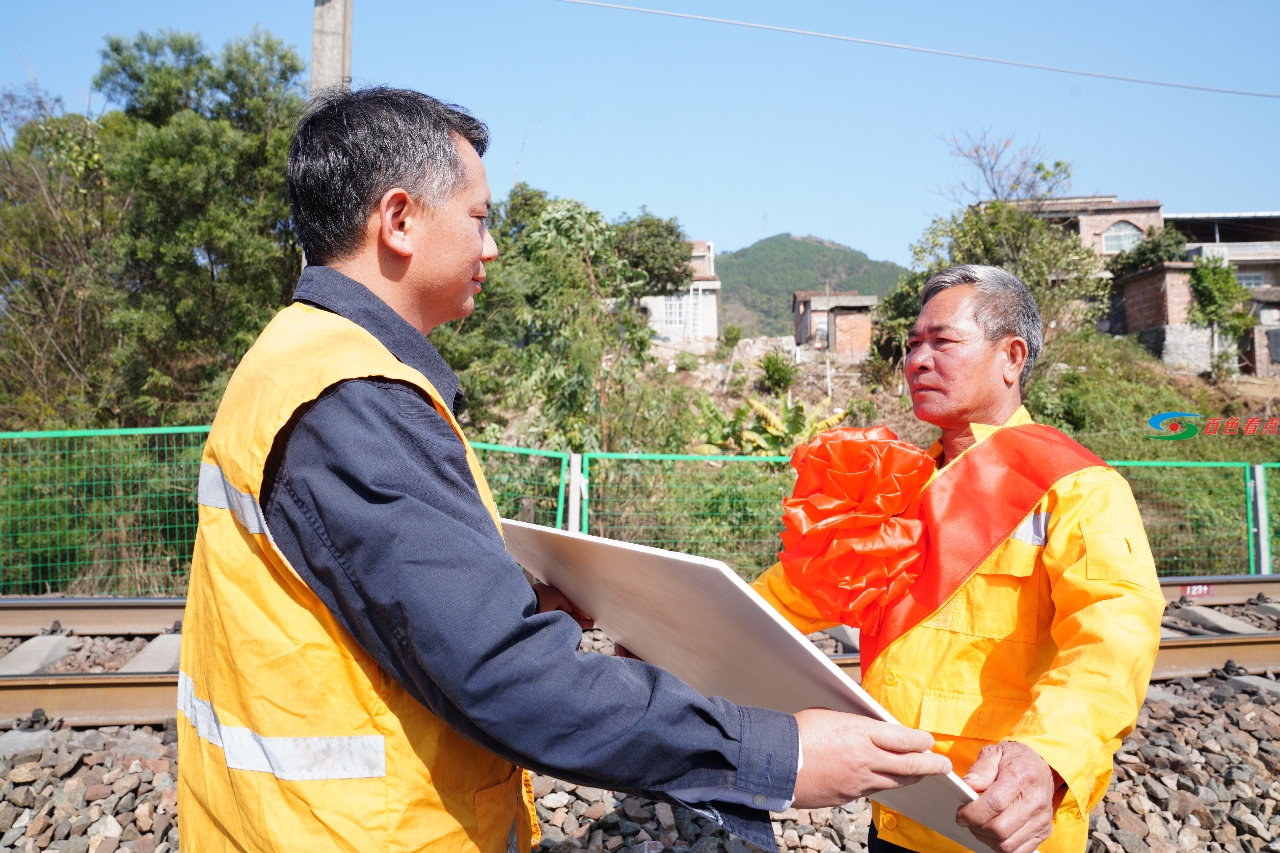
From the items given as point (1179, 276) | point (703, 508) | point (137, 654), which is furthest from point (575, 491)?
point (1179, 276)

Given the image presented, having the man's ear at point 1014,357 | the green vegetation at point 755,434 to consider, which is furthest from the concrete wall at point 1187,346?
the man's ear at point 1014,357

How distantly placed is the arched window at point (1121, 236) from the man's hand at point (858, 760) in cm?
4683

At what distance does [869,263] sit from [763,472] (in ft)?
514

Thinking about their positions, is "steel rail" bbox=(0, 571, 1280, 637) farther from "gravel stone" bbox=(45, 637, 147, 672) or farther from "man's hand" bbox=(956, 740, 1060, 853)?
"man's hand" bbox=(956, 740, 1060, 853)

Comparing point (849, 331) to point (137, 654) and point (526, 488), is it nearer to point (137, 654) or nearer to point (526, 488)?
point (526, 488)

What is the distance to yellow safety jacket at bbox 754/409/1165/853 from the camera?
157 centimetres

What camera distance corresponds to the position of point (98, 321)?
34.9ft

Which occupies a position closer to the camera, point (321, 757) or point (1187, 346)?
point (321, 757)

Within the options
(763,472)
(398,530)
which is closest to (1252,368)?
(763,472)

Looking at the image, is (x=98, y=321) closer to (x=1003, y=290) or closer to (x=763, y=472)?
(x=763, y=472)

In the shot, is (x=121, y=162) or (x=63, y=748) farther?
(x=121, y=162)

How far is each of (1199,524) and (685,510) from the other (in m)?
5.81

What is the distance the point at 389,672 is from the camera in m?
1.19

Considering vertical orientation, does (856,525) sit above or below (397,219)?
below
